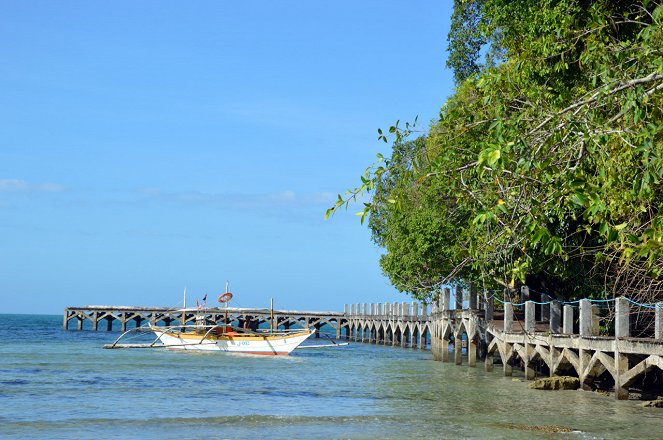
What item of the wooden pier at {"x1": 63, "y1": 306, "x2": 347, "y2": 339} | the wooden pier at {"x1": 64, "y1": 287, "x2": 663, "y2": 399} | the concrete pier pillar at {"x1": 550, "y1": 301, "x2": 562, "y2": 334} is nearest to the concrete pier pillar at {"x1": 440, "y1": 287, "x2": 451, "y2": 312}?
the wooden pier at {"x1": 64, "y1": 287, "x2": 663, "y2": 399}

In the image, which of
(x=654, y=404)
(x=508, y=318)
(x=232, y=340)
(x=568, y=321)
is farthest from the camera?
(x=232, y=340)

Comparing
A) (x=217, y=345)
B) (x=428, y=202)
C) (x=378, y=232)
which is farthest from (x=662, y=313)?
(x=378, y=232)

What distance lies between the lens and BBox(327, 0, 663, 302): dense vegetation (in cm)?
990

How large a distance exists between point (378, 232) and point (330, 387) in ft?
94.9

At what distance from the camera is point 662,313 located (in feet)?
59.3

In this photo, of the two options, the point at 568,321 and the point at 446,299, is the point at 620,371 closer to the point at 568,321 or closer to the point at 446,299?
the point at 568,321

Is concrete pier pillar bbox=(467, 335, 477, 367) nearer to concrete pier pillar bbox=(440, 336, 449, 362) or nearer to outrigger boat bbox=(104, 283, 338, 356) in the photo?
concrete pier pillar bbox=(440, 336, 449, 362)

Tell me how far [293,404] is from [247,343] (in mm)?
21508

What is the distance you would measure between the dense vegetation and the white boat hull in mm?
10305

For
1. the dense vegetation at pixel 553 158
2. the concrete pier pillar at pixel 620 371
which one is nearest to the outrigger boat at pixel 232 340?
the dense vegetation at pixel 553 158

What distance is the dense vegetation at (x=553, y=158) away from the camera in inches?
390

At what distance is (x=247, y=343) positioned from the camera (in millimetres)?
43406

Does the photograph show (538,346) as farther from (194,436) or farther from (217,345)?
(217,345)

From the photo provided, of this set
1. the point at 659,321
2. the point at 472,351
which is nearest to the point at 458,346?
the point at 472,351
